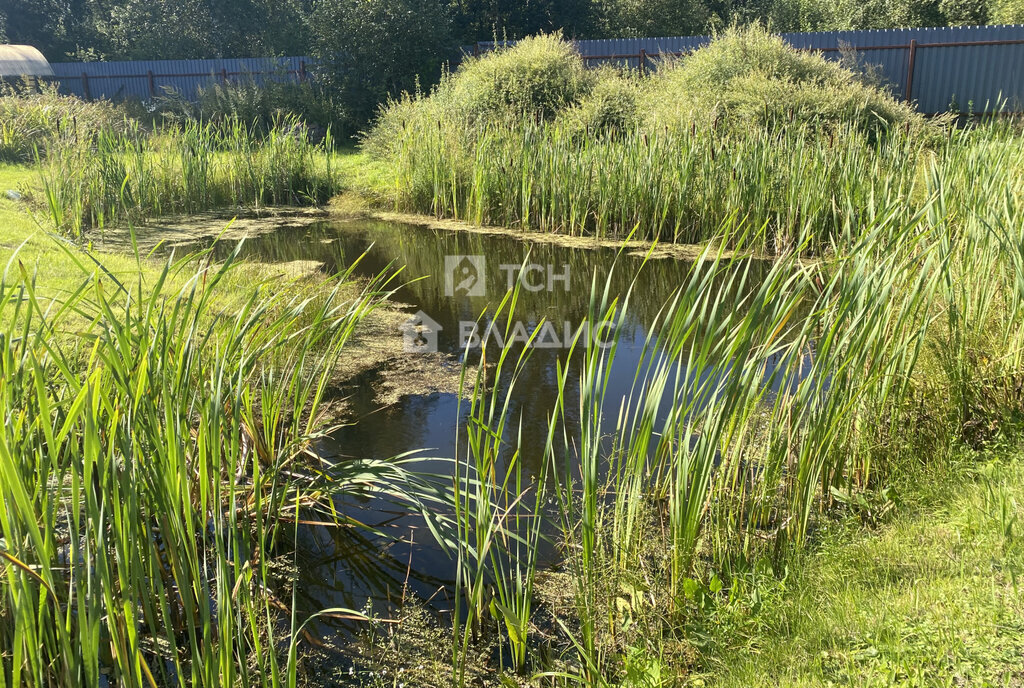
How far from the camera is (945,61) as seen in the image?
43.1 feet

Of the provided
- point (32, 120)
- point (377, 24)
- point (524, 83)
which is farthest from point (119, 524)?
point (377, 24)

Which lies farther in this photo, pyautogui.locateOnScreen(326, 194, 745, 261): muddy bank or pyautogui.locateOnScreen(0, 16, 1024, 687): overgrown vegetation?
pyautogui.locateOnScreen(326, 194, 745, 261): muddy bank

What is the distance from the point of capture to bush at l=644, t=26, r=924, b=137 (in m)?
8.09

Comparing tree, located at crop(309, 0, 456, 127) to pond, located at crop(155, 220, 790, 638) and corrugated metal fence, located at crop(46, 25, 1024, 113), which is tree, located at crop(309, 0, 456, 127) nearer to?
corrugated metal fence, located at crop(46, 25, 1024, 113)

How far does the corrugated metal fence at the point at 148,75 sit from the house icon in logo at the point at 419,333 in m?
13.1

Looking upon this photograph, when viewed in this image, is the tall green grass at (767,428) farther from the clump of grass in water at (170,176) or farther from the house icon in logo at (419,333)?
the clump of grass in water at (170,176)

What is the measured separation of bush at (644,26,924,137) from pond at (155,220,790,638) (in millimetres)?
2365

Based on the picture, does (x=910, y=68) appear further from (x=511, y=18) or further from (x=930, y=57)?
(x=511, y=18)

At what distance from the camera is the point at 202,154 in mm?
7945

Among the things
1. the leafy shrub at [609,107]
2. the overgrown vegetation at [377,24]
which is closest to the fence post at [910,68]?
the overgrown vegetation at [377,24]

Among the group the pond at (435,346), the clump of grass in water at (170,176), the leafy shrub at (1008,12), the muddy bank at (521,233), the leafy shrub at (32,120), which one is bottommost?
the pond at (435,346)

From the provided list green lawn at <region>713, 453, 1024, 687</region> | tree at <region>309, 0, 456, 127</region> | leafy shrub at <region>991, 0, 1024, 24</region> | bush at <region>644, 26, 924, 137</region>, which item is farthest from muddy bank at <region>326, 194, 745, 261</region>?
leafy shrub at <region>991, 0, 1024, 24</region>

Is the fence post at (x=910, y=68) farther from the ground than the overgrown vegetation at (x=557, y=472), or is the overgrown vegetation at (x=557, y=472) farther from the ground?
the fence post at (x=910, y=68)

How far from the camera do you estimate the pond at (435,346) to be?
7.98ft
